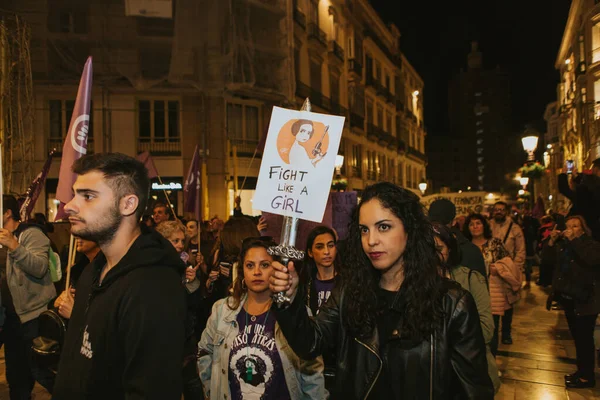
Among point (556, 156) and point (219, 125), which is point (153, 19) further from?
point (556, 156)

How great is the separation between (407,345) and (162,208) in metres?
7.09

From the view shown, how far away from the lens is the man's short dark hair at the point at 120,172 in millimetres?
2457

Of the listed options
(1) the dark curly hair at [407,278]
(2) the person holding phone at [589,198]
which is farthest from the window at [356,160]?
(1) the dark curly hair at [407,278]

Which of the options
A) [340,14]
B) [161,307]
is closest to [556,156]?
[340,14]

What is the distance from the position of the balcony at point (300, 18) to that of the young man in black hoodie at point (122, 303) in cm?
2673

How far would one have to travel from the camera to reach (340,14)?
115 ft

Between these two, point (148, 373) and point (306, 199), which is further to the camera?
point (306, 199)

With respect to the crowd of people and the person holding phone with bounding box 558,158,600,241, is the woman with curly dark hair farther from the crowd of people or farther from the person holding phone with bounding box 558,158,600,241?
the person holding phone with bounding box 558,158,600,241

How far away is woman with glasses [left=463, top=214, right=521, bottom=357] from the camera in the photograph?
6539 mm

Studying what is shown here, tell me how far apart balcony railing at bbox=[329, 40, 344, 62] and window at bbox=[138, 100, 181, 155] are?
14083 mm

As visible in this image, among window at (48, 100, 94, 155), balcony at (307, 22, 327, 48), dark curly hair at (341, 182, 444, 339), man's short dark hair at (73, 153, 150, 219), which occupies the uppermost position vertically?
balcony at (307, 22, 327, 48)

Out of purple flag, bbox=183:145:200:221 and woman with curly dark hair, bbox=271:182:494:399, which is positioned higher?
purple flag, bbox=183:145:200:221

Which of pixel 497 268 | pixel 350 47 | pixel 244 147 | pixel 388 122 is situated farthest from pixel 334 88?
pixel 497 268

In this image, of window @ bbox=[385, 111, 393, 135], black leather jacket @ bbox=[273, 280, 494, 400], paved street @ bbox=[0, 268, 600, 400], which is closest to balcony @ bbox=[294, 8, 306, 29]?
window @ bbox=[385, 111, 393, 135]
